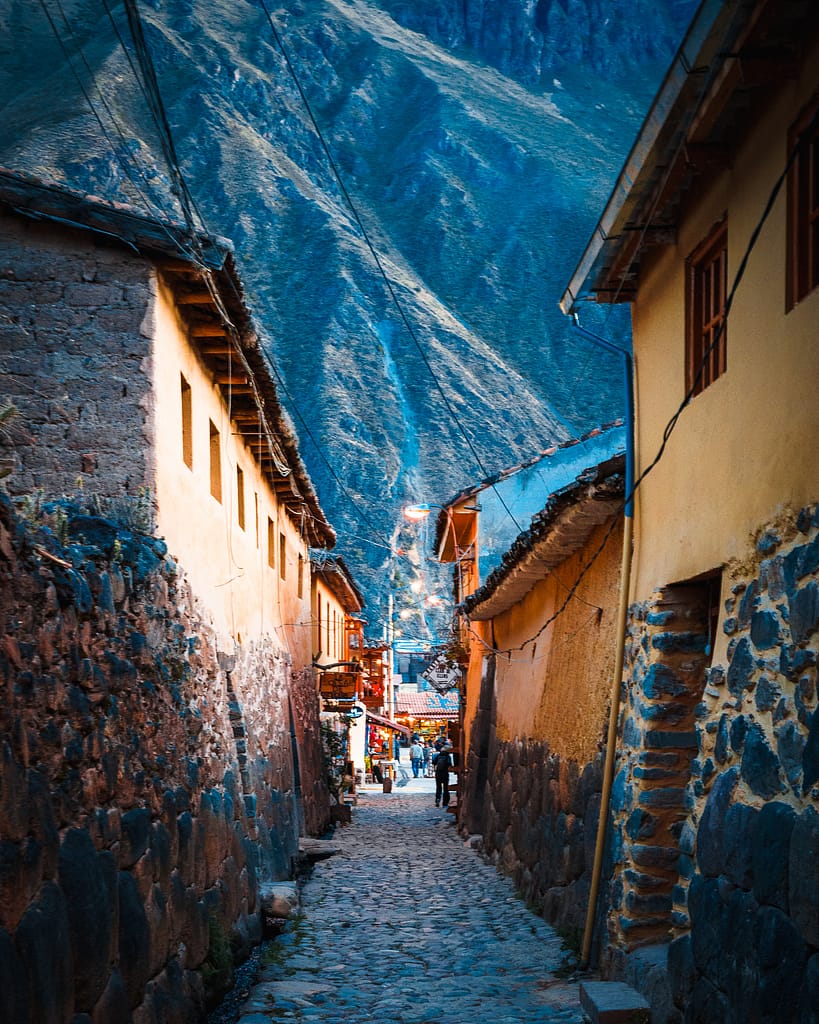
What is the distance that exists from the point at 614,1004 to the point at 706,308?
433cm

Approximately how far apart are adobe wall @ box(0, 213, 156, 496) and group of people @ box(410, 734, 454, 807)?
69.5 ft

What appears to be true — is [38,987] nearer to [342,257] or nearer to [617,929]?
[617,929]

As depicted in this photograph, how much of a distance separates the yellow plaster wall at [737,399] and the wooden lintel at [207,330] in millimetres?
4007

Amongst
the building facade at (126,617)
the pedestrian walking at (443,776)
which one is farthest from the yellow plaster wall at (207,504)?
the pedestrian walking at (443,776)

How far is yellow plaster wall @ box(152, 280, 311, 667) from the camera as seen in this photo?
882 cm

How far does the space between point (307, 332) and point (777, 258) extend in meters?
89.8

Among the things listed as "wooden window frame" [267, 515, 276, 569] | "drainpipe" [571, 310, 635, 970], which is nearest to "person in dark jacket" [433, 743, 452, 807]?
"wooden window frame" [267, 515, 276, 569]

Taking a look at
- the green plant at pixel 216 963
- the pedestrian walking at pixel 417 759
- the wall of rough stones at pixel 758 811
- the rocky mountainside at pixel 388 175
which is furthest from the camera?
the rocky mountainside at pixel 388 175

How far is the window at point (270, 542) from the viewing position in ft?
56.5

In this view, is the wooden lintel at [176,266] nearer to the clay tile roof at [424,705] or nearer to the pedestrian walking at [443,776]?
the pedestrian walking at [443,776]

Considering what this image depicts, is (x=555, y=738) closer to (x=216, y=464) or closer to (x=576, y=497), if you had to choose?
(x=576, y=497)

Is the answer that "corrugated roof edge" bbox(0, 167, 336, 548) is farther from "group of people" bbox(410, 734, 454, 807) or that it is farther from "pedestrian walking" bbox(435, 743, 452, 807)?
"group of people" bbox(410, 734, 454, 807)

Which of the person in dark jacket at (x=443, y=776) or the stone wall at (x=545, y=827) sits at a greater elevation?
the stone wall at (x=545, y=827)

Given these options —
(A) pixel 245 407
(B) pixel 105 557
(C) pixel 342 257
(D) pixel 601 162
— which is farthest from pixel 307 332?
(B) pixel 105 557
